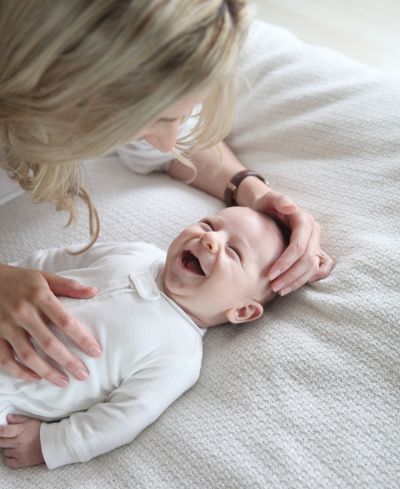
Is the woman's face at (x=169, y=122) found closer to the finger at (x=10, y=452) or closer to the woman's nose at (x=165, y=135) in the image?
the woman's nose at (x=165, y=135)

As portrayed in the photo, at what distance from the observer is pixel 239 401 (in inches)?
41.0

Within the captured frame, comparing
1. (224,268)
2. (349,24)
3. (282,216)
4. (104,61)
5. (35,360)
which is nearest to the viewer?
(104,61)

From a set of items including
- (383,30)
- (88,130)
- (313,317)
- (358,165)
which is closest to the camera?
(88,130)

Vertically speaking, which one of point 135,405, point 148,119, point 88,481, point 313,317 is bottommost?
point 88,481

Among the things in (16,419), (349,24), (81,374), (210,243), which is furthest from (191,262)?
(349,24)

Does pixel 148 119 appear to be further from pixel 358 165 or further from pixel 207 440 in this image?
pixel 358 165

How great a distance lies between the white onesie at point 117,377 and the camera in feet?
3.36

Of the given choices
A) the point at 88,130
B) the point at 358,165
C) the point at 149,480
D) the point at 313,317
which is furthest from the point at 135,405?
the point at 358,165

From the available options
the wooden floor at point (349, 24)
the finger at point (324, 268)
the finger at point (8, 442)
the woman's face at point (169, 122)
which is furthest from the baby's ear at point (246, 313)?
the wooden floor at point (349, 24)

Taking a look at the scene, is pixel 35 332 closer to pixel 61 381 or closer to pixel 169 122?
pixel 61 381

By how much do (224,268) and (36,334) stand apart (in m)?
0.36

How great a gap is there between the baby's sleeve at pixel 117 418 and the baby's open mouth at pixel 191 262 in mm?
181

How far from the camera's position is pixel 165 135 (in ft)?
3.08

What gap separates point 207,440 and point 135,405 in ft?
0.45
